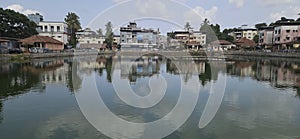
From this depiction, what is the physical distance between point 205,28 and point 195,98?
63.6m

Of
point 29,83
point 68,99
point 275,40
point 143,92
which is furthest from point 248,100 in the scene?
point 275,40

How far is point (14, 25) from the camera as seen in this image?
43.9 metres

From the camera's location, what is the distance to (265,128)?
738 centimetres

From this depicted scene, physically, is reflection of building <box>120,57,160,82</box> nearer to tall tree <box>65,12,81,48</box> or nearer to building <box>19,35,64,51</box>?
building <box>19,35,64,51</box>

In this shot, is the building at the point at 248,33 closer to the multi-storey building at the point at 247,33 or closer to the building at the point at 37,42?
the multi-storey building at the point at 247,33

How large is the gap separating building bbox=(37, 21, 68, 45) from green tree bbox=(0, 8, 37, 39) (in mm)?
8524

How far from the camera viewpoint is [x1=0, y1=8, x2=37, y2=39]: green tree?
40.7m

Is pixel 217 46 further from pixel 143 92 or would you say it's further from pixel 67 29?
pixel 143 92

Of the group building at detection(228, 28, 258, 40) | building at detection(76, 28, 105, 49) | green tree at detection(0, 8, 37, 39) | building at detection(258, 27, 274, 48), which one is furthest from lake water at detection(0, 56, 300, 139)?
building at detection(228, 28, 258, 40)

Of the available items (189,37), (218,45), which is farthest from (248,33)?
(218,45)

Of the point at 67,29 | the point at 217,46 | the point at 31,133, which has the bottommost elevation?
the point at 31,133

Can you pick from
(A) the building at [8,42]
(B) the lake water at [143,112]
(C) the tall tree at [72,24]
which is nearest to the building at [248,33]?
(C) the tall tree at [72,24]

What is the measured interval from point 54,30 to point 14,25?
42.1 feet

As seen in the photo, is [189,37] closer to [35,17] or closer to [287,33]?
[287,33]
